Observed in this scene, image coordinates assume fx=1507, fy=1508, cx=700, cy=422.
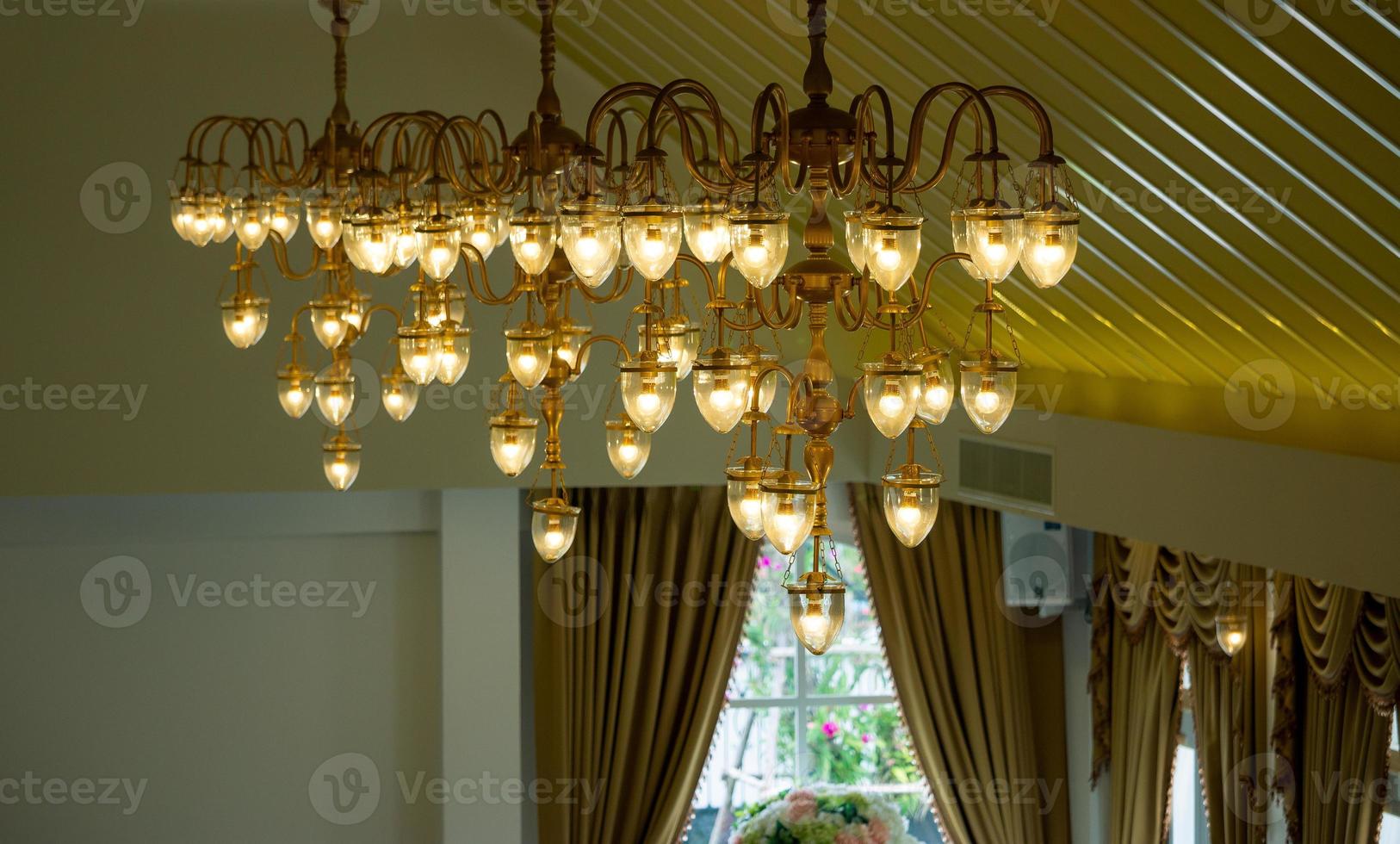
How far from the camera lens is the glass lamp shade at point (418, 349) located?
3791 mm

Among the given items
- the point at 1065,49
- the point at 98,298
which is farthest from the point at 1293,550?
the point at 98,298

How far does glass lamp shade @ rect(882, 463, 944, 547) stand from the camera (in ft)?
9.97

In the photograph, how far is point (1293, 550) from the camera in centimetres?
449

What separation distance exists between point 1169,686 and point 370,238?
15.1 ft

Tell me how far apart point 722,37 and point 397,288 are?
2.25m

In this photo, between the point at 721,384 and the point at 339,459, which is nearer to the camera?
the point at 721,384

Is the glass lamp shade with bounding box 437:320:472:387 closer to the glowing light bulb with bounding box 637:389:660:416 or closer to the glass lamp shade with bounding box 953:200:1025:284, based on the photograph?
the glowing light bulb with bounding box 637:389:660:416

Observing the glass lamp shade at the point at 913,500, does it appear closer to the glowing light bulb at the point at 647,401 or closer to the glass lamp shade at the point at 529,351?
the glowing light bulb at the point at 647,401

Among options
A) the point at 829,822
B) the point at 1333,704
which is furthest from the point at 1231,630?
the point at 829,822

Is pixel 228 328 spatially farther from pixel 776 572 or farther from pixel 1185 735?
pixel 1185 735

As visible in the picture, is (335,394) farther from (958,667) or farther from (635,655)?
(958,667)

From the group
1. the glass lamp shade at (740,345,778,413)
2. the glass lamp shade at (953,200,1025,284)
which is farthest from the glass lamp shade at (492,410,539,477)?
the glass lamp shade at (953,200,1025,284)

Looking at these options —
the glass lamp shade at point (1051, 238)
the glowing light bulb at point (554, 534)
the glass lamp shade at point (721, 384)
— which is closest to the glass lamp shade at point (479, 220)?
the glowing light bulb at point (554, 534)

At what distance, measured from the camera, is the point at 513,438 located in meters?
3.79
